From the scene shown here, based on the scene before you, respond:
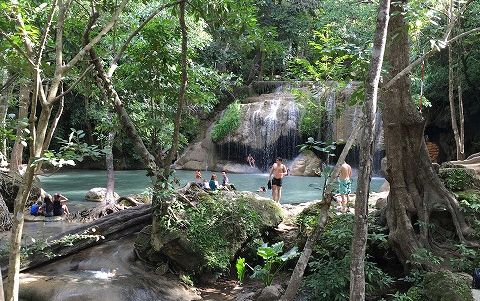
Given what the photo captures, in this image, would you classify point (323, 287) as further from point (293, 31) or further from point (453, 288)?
point (293, 31)

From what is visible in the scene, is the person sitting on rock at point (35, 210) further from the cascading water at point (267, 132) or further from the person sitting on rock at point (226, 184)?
the cascading water at point (267, 132)

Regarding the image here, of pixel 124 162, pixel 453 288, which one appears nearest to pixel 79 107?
pixel 124 162

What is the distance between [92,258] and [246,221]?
108 inches

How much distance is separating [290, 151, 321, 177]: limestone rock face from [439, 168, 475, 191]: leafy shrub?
13.3m

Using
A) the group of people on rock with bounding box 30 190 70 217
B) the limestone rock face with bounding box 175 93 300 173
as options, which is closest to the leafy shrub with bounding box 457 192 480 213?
the group of people on rock with bounding box 30 190 70 217

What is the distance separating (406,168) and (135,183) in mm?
15695

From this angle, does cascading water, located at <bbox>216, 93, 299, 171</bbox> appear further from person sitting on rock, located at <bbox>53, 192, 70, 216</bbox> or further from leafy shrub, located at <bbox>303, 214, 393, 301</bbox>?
leafy shrub, located at <bbox>303, 214, 393, 301</bbox>

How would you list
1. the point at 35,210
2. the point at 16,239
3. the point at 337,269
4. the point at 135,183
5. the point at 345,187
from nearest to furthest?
the point at 16,239 < the point at 337,269 < the point at 345,187 < the point at 35,210 < the point at 135,183

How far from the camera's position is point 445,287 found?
17.3 feet

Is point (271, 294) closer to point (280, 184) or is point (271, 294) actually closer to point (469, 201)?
point (469, 201)

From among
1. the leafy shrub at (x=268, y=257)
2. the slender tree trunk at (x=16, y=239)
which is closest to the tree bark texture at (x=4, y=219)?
the leafy shrub at (x=268, y=257)

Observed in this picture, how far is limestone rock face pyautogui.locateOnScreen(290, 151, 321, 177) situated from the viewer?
70.6 ft

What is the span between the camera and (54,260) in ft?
25.2

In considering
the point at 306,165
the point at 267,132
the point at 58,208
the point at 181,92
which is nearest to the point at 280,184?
the point at 181,92
